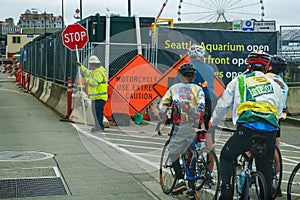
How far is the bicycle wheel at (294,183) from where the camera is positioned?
21.2 feet

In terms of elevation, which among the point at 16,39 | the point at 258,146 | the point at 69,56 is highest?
the point at 16,39

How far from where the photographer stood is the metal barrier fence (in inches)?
676

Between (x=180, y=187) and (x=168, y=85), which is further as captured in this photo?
(x=168, y=85)

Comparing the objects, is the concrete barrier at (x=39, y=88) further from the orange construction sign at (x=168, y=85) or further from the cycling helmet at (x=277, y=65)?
the cycling helmet at (x=277, y=65)

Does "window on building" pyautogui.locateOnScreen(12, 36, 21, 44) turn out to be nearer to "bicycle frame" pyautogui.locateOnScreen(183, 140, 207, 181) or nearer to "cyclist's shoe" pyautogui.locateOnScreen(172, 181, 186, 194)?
"cyclist's shoe" pyautogui.locateOnScreen(172, 181, 186, 194)

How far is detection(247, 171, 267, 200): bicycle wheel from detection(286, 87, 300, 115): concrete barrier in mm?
12901

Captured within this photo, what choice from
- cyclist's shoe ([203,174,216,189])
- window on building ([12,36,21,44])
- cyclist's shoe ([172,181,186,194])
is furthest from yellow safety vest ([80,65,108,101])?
window on building ([12,36,21,44])

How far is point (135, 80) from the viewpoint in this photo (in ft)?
50.4

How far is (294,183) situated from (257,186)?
1899 millimetres

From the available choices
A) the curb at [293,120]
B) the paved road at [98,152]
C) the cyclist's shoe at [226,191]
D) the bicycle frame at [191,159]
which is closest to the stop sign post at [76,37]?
the paved road at [98,152]

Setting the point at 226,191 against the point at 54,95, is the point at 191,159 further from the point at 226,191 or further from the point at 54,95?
the point at 54,95

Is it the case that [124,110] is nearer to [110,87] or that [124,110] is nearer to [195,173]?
[110,87]

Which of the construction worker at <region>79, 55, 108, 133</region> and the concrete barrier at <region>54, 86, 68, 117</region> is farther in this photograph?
the concrete barrier at <region>54, 86, 68, 117</region>

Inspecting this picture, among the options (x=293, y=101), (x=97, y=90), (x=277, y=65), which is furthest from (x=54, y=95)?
(x=277, y=65)
